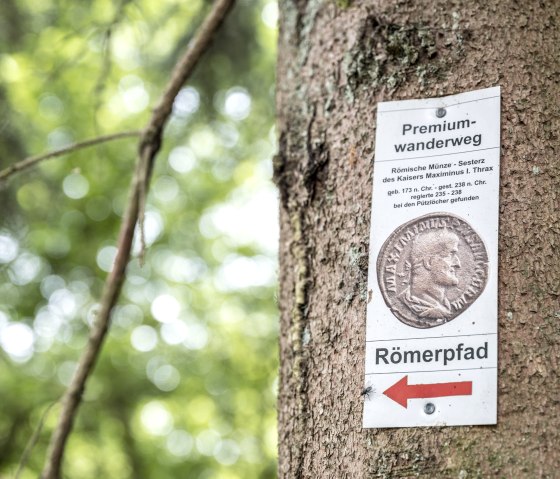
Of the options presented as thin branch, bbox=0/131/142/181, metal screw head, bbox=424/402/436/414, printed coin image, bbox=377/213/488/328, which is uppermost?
thin branch, bbox=0/131/142/181

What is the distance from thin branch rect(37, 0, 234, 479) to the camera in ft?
6.57

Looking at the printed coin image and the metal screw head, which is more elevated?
the printed coin image

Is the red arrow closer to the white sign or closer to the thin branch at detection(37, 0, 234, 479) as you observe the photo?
the white sign

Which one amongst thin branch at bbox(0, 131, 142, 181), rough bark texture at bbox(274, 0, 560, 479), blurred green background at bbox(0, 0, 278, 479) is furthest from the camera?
blurred green background at bbox(0, 0, 278, 479)

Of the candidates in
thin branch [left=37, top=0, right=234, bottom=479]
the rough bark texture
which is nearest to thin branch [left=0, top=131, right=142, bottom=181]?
thin branch [left=37, top=0, right=234, bottom=479]

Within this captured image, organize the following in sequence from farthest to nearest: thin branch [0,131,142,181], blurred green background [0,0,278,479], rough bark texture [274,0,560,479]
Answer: blurred green background [0,0,278,479] < thin branch [0,131,142,181] < rough bark texture [274,0,560,479]

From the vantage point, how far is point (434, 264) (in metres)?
1.32

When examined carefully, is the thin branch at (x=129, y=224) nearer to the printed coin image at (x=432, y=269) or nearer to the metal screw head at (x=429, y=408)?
the printed coin image at (x=432, y=269)

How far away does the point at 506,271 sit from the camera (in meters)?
1.28

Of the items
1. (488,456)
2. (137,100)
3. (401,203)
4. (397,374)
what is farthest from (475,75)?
(137,100)

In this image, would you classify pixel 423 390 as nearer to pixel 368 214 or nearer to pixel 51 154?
pixel 368 214

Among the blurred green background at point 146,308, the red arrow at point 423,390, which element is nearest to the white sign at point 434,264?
the red arrow at point 423,390

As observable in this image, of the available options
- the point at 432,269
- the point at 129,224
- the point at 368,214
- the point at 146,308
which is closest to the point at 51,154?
the point at 129,224

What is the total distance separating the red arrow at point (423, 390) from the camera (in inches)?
48.4
